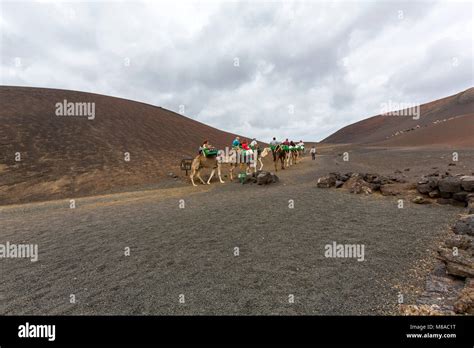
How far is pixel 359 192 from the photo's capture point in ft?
33.9

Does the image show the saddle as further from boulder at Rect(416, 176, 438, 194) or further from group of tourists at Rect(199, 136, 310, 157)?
boulder at Rect(416, 176, 438, 194)

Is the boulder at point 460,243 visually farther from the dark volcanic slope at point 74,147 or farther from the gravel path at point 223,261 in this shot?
the dark volcanic slope at point 74,147

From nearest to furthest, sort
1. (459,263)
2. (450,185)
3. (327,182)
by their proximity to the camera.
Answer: (459,263)
(450,185)
(327,182)

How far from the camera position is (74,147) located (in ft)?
85.8

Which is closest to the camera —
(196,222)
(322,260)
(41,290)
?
(41,290)

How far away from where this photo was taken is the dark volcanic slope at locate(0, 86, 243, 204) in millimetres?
18969

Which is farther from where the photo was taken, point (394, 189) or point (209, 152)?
point (209, 152)

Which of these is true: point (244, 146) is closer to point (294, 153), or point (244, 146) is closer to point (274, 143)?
point (274, 143)

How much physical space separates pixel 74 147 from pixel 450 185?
32.4 m

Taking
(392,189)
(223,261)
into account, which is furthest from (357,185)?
(223,261)

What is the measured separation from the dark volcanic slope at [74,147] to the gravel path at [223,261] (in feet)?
40.9
